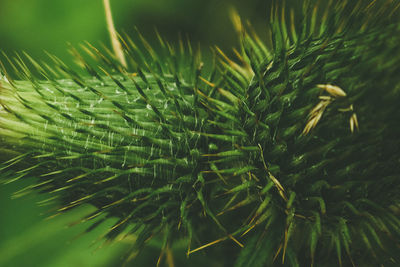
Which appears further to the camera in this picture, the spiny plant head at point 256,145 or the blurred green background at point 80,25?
the blurred green background at point 80,25

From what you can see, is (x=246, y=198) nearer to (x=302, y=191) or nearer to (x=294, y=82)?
(x=302, y=191)

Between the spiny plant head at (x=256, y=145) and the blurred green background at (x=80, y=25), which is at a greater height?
the blurred green background at (x=80, y=25)

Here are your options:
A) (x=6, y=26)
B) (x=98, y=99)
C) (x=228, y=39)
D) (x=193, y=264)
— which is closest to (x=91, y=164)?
(x=98, y=99)

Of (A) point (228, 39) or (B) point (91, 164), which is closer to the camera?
(B) point (91, 164)

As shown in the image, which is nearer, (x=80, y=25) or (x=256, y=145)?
(x=256, y=145)

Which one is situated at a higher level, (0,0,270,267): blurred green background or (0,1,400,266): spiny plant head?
(0,0,270,267): blurred green background

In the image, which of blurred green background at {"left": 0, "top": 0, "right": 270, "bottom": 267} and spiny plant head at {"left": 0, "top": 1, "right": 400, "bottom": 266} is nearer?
spiny plant head at {"left": 0, "top": 1, "right": 400, "bottom": 266}

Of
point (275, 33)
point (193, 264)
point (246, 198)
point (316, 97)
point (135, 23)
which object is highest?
point (135, 23)

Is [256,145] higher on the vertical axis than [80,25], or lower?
lower
